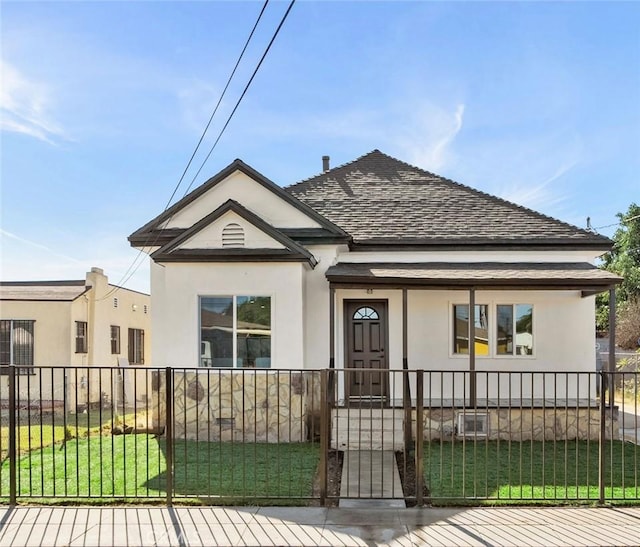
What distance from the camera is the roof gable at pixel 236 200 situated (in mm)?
11945

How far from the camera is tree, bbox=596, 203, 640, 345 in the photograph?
94.6 feet

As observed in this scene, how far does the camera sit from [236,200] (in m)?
→ 12.2

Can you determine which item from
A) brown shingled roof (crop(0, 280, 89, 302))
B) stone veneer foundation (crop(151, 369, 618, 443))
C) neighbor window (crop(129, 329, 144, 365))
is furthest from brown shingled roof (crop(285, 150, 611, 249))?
neighbor window (crop(129, 329, 144, 365))

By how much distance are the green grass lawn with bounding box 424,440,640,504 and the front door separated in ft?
8.47

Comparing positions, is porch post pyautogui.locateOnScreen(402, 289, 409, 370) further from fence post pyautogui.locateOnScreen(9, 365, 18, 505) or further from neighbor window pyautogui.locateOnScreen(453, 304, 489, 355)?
fence post pyautogui.locateOnScreen(9, 365, 18, 505)

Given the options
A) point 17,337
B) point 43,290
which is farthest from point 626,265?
point 17,337

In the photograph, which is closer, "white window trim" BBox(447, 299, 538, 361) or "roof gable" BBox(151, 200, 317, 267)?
"roof gable" BBox(151, 200, 317, 267)

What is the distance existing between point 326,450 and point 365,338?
621 cm

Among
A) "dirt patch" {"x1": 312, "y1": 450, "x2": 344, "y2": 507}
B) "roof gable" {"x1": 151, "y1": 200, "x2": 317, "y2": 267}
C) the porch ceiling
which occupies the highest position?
"roof gable" {"x1": 151, "y1": 200, "x2": 317, "y2": 267}

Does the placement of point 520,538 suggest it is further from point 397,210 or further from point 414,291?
point 397,210

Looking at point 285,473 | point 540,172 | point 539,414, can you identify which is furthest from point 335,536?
point 540,172

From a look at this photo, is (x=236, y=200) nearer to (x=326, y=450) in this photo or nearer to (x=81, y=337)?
(x=326, y=450)

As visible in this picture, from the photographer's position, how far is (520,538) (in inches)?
219

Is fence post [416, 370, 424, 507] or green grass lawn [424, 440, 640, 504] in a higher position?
fence post [416, 370, 424, 507]
